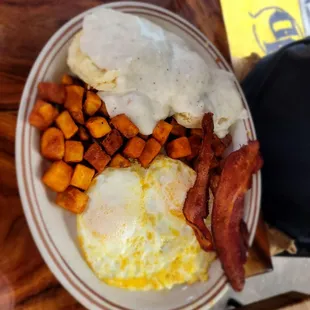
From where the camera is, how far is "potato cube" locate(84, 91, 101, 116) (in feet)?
3.14

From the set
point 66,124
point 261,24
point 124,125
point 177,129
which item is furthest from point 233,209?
point 261,24

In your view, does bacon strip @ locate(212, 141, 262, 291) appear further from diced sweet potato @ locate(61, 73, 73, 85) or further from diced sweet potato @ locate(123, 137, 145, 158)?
diced sweet potato @ locate(61, 73, 73, 85)

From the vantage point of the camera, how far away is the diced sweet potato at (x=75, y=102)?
3.08 feet

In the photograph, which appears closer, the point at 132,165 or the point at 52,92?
the point at 52,92

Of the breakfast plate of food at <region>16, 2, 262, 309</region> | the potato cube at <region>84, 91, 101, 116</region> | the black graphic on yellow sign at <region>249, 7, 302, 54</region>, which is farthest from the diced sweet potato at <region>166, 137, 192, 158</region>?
the black graphic on yellow sign at <region>249, 7, 302, 54</region>

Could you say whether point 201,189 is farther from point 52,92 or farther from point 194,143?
point 52,92

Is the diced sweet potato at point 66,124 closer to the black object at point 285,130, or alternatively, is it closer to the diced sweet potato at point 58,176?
the diced sweet potato at point 58,176

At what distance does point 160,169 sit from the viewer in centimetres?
103

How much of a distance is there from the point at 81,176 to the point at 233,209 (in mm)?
420

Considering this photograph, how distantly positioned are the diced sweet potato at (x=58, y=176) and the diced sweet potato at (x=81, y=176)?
0.04 feet

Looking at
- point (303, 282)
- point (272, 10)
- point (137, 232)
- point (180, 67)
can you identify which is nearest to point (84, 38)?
point (180, 67)

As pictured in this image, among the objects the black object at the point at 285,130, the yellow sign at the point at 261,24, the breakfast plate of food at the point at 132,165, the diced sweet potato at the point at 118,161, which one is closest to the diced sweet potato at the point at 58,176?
the breakfast plate of food at the point at 132,165

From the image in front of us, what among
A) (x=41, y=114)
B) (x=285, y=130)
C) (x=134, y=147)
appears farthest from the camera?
(x=285, y=130)

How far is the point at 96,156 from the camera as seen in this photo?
0.95 meters
